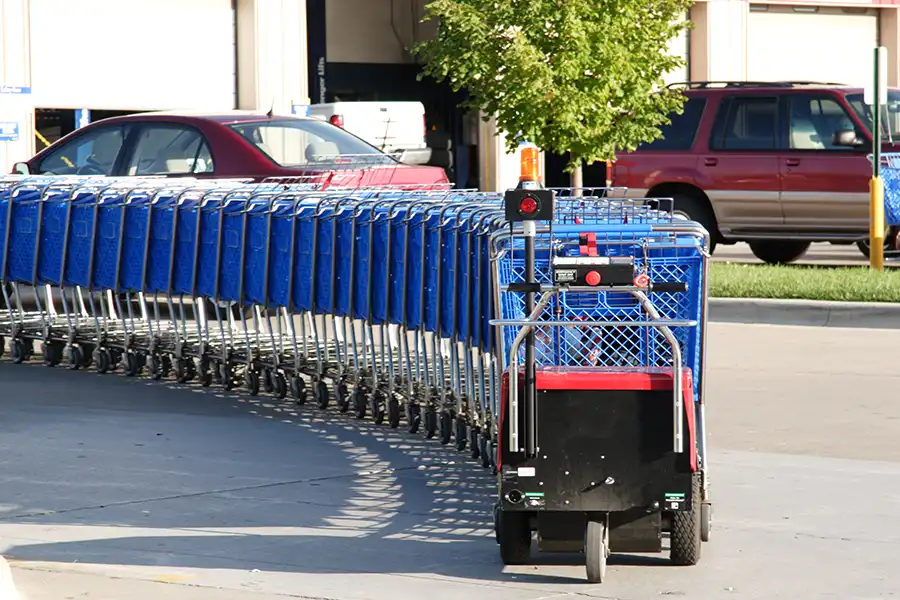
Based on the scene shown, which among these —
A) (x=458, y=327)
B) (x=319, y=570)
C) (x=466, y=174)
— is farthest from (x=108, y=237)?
(x=466, y=174)

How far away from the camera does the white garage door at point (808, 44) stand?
38.1m

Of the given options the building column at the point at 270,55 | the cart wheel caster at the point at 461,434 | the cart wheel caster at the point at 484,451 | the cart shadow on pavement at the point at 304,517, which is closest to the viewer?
the cart shadow on pavement at the point at 304,517

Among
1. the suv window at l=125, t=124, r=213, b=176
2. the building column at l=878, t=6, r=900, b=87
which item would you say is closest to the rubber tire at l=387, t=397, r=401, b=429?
the suv window at l=125, t=124, r=213, b=176

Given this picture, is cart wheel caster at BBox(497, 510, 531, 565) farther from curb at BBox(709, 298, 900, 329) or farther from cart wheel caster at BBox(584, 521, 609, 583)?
curb at BBox(709, 298, 900, 329)

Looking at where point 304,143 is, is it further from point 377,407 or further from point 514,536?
point 514,536

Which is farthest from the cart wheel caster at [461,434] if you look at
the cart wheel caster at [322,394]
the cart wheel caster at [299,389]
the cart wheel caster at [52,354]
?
the cart wheel caster at [52,354]

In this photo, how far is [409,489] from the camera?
7.94 metres

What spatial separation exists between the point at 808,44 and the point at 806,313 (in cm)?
2473

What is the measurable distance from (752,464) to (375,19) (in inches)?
1113

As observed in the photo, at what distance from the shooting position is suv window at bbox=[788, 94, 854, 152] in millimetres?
19094

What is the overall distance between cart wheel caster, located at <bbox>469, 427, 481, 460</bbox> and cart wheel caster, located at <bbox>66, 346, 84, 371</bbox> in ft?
14.2

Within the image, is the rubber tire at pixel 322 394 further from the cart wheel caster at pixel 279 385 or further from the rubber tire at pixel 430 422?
the rubber tire at pixel 430 422

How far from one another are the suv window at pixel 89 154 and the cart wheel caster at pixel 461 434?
7.21 m

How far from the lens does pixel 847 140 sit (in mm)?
18516
